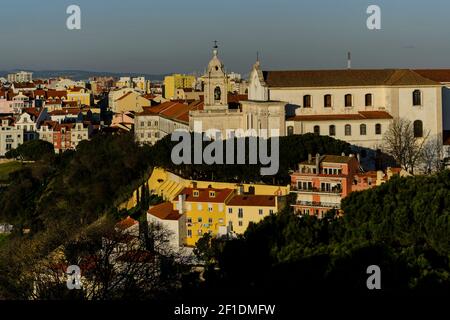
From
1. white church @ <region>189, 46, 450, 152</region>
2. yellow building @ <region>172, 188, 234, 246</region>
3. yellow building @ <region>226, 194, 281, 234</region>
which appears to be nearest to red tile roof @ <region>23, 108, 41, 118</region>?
white church @ <region>189, 46, 450, 152</region>

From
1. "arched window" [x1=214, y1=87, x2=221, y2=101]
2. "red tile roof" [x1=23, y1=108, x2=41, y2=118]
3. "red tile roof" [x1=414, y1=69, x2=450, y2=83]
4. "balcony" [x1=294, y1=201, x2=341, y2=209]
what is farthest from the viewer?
"red tile roof" [x1=23, y1=108, x2=41, y2=118]

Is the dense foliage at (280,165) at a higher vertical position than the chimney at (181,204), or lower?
higher

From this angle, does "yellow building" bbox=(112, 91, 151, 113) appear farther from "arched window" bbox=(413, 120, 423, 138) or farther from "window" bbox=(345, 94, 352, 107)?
"arched window" bbox=(413, 120, 423, 138)

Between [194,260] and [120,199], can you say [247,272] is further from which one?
[120,199]

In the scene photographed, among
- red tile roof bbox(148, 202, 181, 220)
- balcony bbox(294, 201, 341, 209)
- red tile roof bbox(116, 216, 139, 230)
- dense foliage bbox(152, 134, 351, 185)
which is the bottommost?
red tile roof bbox(116, 216, 139, 230)

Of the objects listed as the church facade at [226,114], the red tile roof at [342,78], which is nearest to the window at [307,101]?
the red tile roof at [342,78]

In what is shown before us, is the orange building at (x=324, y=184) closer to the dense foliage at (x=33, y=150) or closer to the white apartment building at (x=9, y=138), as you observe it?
the dense foliage at (x=33, y=150)
